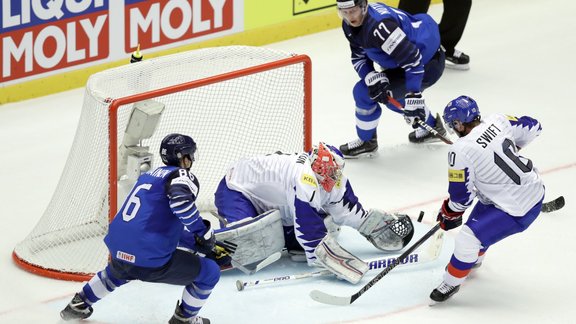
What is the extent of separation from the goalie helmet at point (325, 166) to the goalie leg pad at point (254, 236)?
29 cm

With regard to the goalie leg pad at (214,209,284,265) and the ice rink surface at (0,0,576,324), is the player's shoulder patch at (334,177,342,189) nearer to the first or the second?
the goalie leg pad at (214,209,284,265)

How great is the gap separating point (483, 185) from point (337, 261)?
76 cm

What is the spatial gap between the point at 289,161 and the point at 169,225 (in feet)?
3.13

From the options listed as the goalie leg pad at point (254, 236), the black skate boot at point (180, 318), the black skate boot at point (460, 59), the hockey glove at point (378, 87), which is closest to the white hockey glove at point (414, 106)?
the hockey glove at point (378, 87)

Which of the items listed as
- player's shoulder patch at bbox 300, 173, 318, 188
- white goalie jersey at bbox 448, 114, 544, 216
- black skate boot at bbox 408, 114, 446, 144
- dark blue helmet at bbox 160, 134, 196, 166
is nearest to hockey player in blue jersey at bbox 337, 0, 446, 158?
black skate boot at bbox 408, 114, 446, 144

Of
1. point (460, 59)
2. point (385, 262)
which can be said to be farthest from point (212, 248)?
point (460, 59)

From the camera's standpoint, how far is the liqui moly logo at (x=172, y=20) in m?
9.12

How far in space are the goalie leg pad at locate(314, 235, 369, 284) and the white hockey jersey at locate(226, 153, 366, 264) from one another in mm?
39

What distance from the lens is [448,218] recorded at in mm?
6527

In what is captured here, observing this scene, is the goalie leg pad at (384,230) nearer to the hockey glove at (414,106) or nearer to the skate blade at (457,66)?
the hockey glove at (414,106)

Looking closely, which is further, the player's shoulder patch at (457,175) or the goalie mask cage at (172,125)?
the goalie mask cage at (172,125)

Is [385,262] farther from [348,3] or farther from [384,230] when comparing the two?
[348,3]

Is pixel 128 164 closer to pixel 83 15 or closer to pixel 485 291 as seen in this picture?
pixel 485 291

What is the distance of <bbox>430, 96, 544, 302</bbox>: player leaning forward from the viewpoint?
631 cm
